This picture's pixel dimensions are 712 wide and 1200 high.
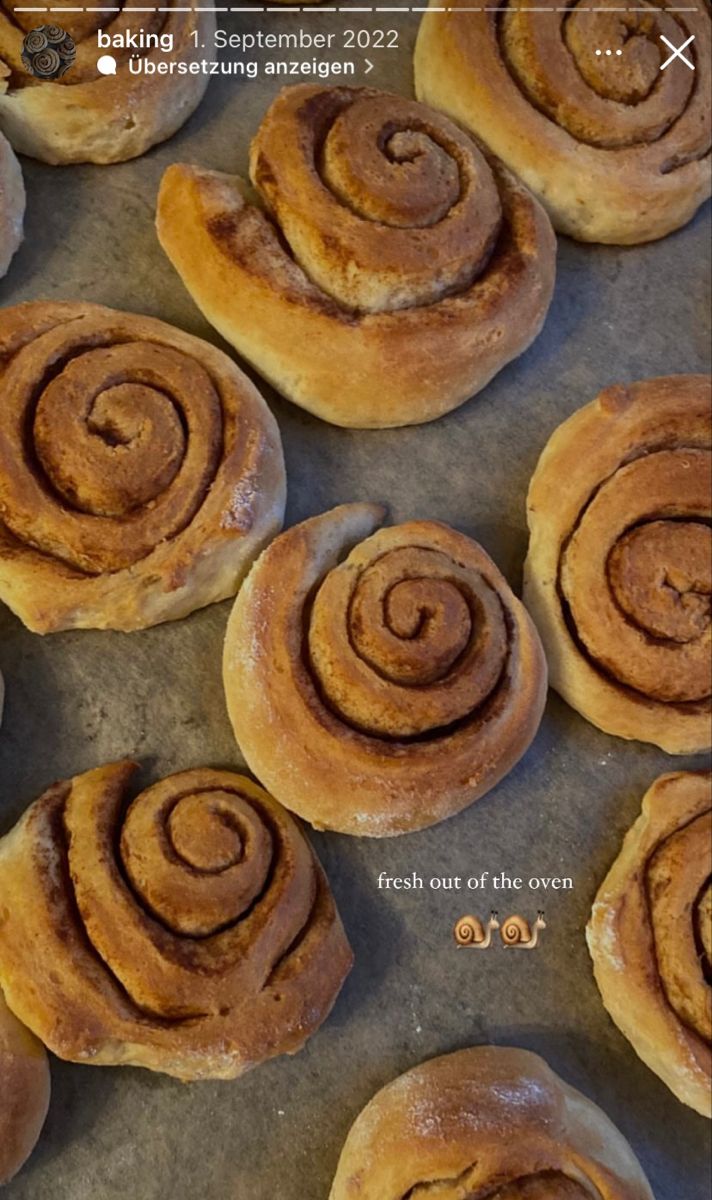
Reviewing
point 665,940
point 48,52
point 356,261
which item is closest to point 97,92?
point 48,52

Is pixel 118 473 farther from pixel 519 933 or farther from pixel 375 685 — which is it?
pixel 519 933

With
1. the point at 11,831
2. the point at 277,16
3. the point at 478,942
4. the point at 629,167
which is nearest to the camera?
the point at 11,831

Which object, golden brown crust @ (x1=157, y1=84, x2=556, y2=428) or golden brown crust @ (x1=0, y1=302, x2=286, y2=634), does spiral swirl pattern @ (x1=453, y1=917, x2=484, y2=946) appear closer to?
golden brown crust @ (x1=0, y1=302, x2=286, y2=634)

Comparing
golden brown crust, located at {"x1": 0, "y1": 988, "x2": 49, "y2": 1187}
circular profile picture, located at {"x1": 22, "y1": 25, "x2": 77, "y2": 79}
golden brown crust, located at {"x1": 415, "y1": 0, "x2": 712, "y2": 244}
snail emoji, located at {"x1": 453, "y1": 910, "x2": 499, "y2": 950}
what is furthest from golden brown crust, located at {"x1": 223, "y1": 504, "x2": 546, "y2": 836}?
circular profile picture, located at {"x1": 22, "y1": 25, "x2": 77, "y2": 79}

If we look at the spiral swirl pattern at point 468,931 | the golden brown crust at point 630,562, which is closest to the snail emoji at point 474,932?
the spiral swirl pattern at point 468,931

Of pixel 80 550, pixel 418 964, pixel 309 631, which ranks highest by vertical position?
pixel 80 550

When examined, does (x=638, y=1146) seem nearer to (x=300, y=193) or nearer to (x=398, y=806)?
(x=398, y=806)

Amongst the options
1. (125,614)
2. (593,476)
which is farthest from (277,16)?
(125,614)
